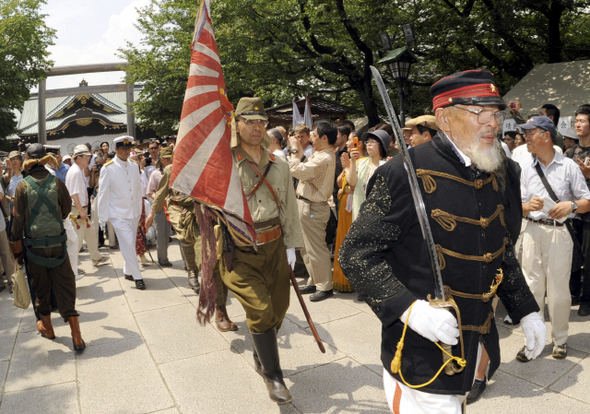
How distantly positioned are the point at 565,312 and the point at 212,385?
9.78 feet

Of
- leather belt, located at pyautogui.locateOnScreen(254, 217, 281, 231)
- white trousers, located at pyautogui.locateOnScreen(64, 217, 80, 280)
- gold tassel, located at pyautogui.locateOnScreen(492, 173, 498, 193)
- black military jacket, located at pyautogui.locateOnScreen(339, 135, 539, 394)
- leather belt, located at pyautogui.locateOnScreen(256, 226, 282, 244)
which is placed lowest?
white trousers, located at pyautogui.locateOnScreen(64, 217, 80, 280)

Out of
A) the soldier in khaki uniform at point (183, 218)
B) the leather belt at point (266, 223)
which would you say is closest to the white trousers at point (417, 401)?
the leather belt at point (266, 223)

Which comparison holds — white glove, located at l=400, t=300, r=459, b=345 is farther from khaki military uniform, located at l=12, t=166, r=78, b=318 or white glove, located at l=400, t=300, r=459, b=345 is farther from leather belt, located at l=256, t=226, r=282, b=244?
khaki military uniform, located at l=12, t=166, r=78, b=318

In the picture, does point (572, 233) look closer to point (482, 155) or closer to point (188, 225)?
point (482, 155)

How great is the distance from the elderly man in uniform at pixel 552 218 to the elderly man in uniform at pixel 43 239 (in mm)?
4165

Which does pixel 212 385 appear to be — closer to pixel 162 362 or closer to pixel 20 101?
pixel 162 362

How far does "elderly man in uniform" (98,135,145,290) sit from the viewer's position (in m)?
7.23

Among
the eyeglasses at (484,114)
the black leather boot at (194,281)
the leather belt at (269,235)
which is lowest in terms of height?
the black leather boot at (194,281)

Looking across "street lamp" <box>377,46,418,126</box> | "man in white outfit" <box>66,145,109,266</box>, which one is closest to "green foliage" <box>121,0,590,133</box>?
"street lamp" <box>377,46,418,126</box>

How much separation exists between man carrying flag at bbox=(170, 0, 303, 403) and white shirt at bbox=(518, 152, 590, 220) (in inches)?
82.1

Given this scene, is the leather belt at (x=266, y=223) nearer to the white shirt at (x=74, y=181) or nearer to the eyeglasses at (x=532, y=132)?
the eyeglasses at (x=532, y=132)

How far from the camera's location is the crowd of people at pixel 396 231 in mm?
2084

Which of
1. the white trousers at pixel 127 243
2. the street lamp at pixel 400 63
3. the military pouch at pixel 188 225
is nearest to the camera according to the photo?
the military pouch at pixel 188 225

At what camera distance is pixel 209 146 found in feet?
11.6
